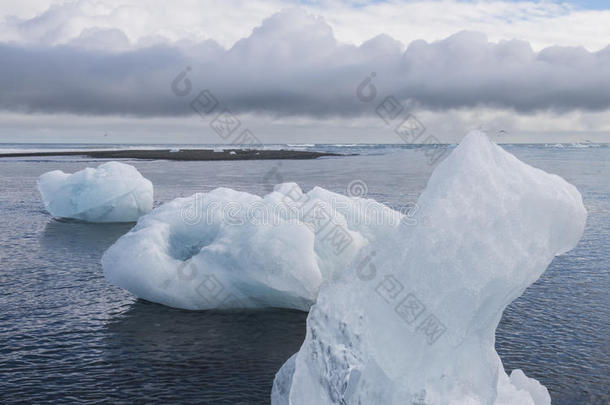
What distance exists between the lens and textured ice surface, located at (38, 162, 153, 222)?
2333cm

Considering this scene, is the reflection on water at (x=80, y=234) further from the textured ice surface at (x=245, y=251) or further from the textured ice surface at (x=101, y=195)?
the textured ice surface at (x=245, y=251)

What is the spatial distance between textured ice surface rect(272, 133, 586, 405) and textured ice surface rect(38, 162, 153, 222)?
18.8 meters

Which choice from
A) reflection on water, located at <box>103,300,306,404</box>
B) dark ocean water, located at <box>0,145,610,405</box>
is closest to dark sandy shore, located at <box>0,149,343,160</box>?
dark ocean water, located at <box>0,145,610,405</box>

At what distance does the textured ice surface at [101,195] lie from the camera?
23328 millimetres

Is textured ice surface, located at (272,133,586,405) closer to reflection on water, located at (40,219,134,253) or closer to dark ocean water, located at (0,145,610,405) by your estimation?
dark ocean water, located at (0,145,610,405)

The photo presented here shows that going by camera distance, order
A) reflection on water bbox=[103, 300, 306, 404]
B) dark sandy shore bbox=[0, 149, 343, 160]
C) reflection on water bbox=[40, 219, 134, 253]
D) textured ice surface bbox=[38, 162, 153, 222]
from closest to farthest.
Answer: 1. reflection on water bbox=[103, 300, 306, 404]
2. reflection on water bbox=[40, 219, 134, 253]
3. textured ice surface bbox=[38, 162, 153, 222]
4. dark sandy shore bbox=[0, 149, 343, 160]

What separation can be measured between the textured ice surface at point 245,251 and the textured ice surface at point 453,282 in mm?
5406

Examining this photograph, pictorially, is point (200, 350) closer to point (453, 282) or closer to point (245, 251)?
point (245, 251)

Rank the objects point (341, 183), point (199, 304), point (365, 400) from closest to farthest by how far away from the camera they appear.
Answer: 1. point (365, 400)
2. point (199, 304)
3. point (341, 183)

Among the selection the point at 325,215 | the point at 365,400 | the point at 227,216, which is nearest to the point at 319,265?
the point at 325,215

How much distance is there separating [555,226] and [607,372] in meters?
4.85

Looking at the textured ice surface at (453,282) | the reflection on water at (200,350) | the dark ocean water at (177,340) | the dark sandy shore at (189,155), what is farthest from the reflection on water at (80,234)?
the dark sandy shore at (189,155)

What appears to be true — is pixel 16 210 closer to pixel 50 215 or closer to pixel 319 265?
pixel 50 215

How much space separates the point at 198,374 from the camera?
9.41 m
